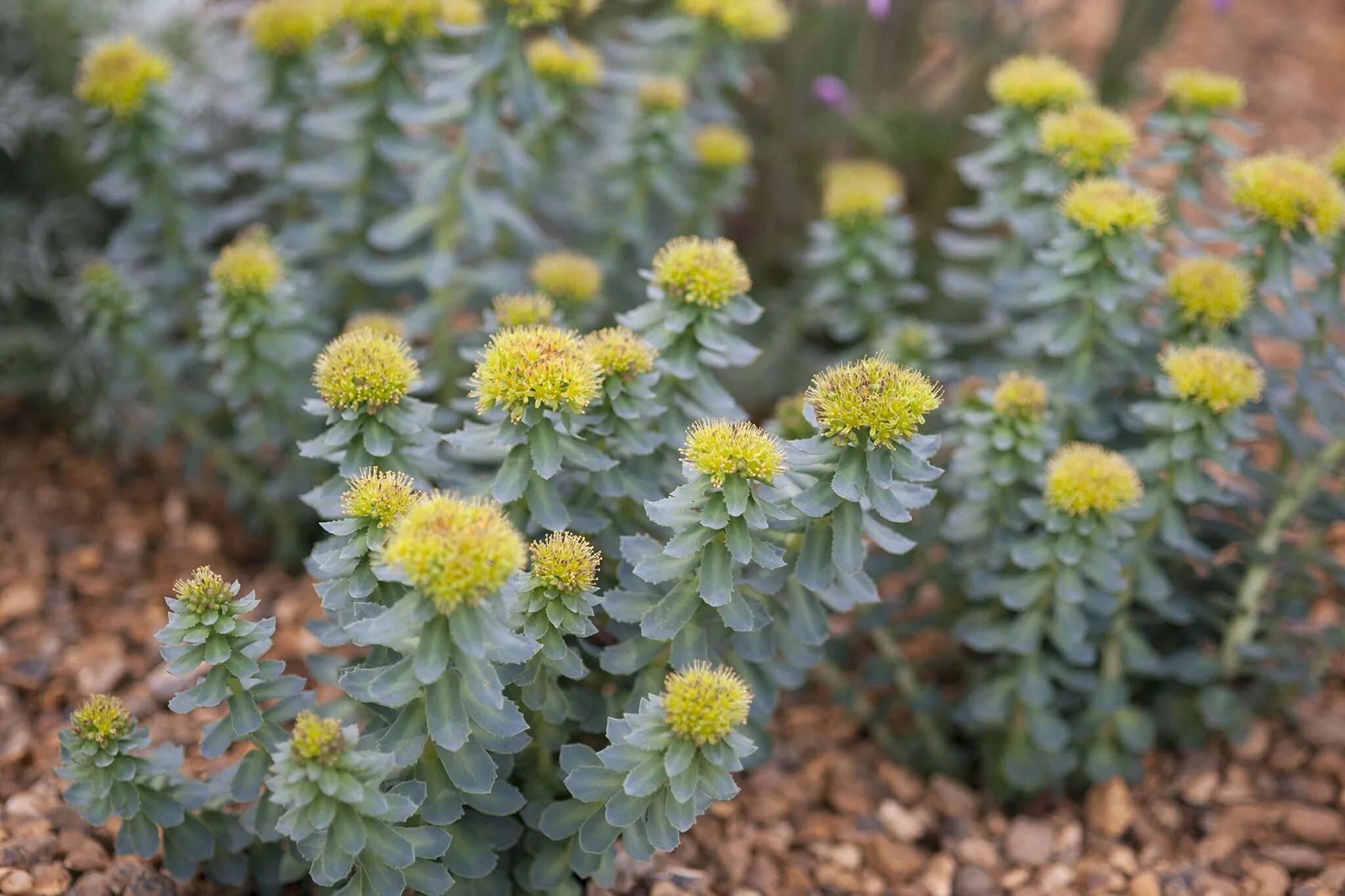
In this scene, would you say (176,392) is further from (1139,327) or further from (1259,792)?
(1259,792)

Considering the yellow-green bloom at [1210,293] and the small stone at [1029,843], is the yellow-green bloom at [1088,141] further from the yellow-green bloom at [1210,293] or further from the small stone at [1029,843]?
the small stone at [1029,843]

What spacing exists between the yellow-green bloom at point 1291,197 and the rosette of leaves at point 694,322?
110 centimetres

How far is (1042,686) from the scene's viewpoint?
7.82ft

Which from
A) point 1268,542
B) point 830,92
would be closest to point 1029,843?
point 1268,542

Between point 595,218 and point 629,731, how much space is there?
1.73 meters

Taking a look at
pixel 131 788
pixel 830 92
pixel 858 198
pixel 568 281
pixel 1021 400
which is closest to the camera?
pixel 131 788

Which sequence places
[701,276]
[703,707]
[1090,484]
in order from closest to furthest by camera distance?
[703,707] → [701,276] → [1090,484]

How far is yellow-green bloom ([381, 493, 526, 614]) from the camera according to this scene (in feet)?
5.07

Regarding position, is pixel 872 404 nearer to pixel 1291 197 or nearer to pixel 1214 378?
pixel 1214 378

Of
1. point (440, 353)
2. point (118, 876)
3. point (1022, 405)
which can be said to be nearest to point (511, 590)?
point (118, 876)

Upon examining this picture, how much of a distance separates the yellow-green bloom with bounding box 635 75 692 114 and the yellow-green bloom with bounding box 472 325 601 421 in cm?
125

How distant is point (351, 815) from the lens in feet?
5.57

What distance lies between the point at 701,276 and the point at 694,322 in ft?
0.28

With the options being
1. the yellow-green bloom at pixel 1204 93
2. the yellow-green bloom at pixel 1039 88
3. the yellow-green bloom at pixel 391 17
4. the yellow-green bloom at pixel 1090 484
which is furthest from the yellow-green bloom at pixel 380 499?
the yellow-green bloom at pixel 1204 93
